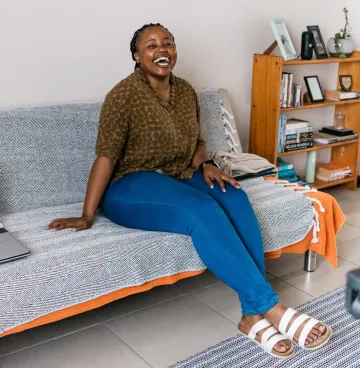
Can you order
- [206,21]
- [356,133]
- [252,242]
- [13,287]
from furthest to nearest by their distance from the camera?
1. [356,133]
2. [206,21]
3. [252,242]
4. [13,287]

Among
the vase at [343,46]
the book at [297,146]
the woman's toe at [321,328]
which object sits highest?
the vase at [343,46]

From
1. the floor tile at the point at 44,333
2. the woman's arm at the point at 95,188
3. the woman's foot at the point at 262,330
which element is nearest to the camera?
the woman's foot at the point at 262,330

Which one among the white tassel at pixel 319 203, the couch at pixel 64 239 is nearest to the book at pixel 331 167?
the couch at pixel 64 239

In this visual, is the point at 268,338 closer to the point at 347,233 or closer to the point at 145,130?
the point at 145,130

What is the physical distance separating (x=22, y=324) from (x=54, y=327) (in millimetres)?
360

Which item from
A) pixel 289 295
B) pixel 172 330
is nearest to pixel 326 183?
pixel 289 295

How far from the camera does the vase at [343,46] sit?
11.2ft

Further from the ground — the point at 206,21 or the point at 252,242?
the point at 206,21

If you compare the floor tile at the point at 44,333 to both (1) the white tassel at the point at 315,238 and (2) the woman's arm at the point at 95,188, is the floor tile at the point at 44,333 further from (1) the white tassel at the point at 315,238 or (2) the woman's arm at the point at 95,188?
(1) the white tassel at the point at 315,238

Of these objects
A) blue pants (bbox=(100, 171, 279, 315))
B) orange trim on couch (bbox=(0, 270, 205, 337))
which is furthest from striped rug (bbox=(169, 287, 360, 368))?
orange trim on couch (bbox=(0, 270, 205, 337))

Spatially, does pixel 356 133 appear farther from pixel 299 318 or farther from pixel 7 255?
pixel 7 255

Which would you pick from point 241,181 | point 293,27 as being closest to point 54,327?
point 241,181

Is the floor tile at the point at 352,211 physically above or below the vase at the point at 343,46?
below

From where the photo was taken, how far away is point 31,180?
90.7 inches
